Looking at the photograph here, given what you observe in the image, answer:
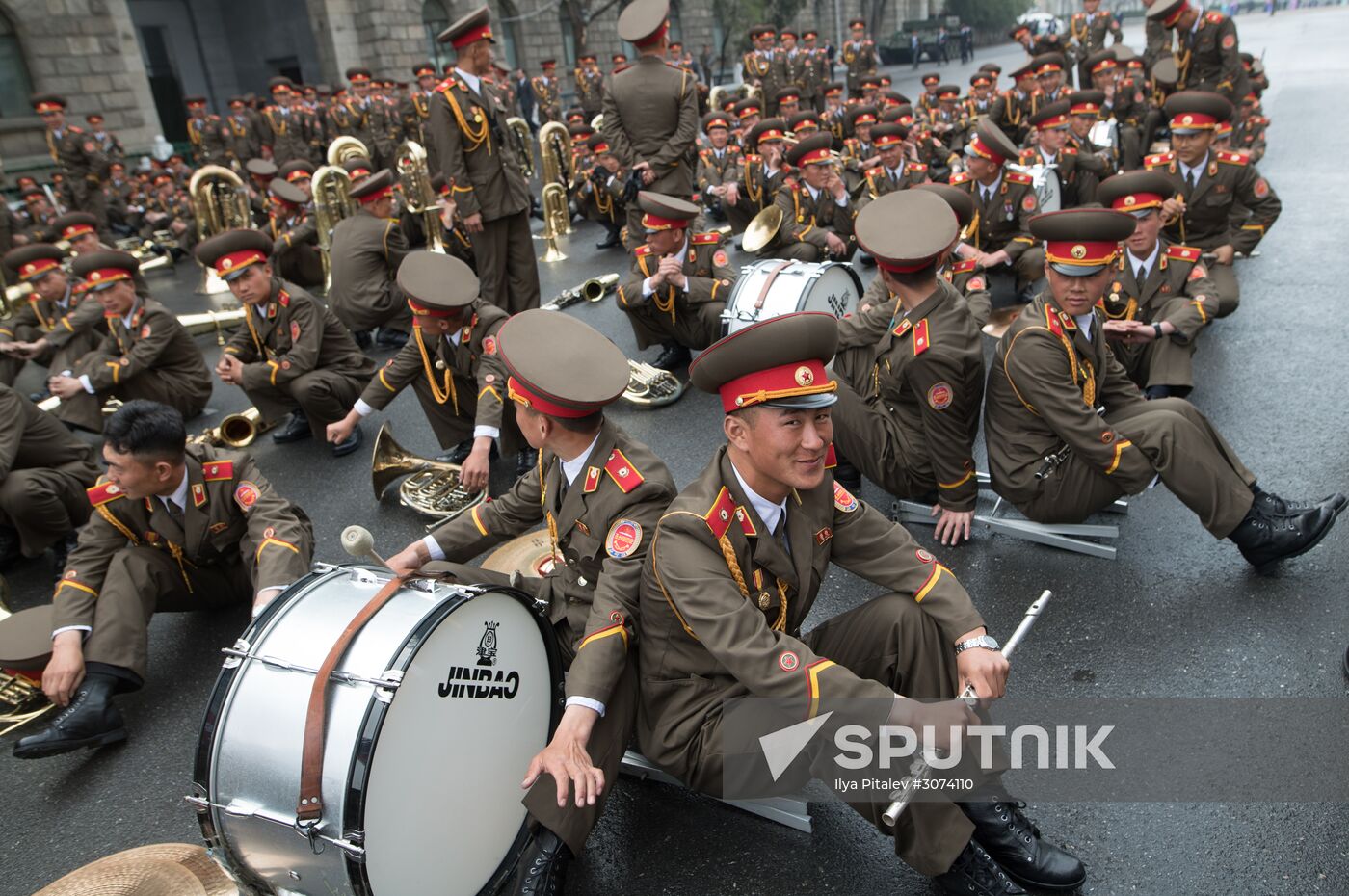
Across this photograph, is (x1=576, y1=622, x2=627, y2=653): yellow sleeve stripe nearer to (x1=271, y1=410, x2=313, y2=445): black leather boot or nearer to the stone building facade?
(x1=271, y1=410, x2=313, y2=445): black leather boot

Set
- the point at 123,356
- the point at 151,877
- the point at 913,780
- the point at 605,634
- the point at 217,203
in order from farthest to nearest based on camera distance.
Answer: the point at 217,203 < the point at 123,356 < the point at 605,634 < the point at 151,877 < the point at 913,780

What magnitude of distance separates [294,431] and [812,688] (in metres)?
5.25

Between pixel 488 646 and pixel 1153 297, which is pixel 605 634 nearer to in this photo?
pixel 488 646

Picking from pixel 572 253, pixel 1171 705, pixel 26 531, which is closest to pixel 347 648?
pixel 1171 705

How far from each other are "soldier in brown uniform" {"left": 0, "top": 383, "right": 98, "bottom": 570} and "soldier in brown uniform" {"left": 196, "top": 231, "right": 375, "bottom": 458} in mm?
959

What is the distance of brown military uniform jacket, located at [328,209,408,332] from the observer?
7.27 meters

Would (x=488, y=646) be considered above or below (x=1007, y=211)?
below

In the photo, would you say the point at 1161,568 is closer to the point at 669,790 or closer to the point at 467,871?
the point at 669,790

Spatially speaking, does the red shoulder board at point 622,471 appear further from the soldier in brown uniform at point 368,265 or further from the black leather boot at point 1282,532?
the soldier in brown uniform at point 368,265

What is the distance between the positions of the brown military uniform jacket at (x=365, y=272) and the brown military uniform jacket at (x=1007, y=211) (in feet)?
15.6

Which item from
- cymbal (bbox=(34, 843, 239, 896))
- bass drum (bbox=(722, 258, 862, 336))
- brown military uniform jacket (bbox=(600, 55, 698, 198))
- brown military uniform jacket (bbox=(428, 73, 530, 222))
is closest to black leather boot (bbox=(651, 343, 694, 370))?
bass drum (bbox=(722, 258, 862, 336))

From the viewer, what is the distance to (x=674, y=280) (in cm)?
591

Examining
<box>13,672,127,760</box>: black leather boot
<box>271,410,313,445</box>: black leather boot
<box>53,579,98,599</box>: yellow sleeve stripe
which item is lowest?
<box>13,672,127,760</box>: black leather boot

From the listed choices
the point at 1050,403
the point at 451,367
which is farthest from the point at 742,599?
the point at 451,367
